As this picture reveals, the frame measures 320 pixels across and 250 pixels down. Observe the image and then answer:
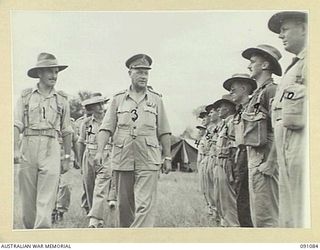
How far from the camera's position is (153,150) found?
1751 mm

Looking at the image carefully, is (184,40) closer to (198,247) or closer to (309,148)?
(309,148)

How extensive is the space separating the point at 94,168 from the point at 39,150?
0.19 metres

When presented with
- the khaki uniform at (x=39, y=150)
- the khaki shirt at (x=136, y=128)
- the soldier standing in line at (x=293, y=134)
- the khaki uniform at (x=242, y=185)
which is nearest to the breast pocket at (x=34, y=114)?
the khaki uniform at (x=39, y=150)

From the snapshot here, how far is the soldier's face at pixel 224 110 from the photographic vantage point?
1.75 m

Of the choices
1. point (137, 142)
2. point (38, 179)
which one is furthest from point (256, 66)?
point (38, 179)

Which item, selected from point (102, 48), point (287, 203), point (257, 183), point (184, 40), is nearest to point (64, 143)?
point (102, 48)

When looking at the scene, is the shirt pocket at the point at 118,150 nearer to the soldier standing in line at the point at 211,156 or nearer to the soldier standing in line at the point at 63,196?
the soldier standing in line at the point at 63,196

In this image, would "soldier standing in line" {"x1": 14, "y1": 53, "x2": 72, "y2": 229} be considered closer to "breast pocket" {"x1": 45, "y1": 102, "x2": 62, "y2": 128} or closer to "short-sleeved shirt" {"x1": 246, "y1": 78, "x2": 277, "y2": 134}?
"breast pocket" {"x1": 45, "y1": 102, "x2": 62, "y2": 128}

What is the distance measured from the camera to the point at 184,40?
1.75m

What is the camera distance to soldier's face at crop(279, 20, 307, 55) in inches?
68.1

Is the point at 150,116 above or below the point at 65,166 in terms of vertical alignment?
above

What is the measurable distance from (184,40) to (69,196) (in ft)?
2.10

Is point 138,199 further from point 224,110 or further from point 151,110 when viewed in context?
point 224,110

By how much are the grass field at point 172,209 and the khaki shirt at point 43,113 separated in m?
0.23
